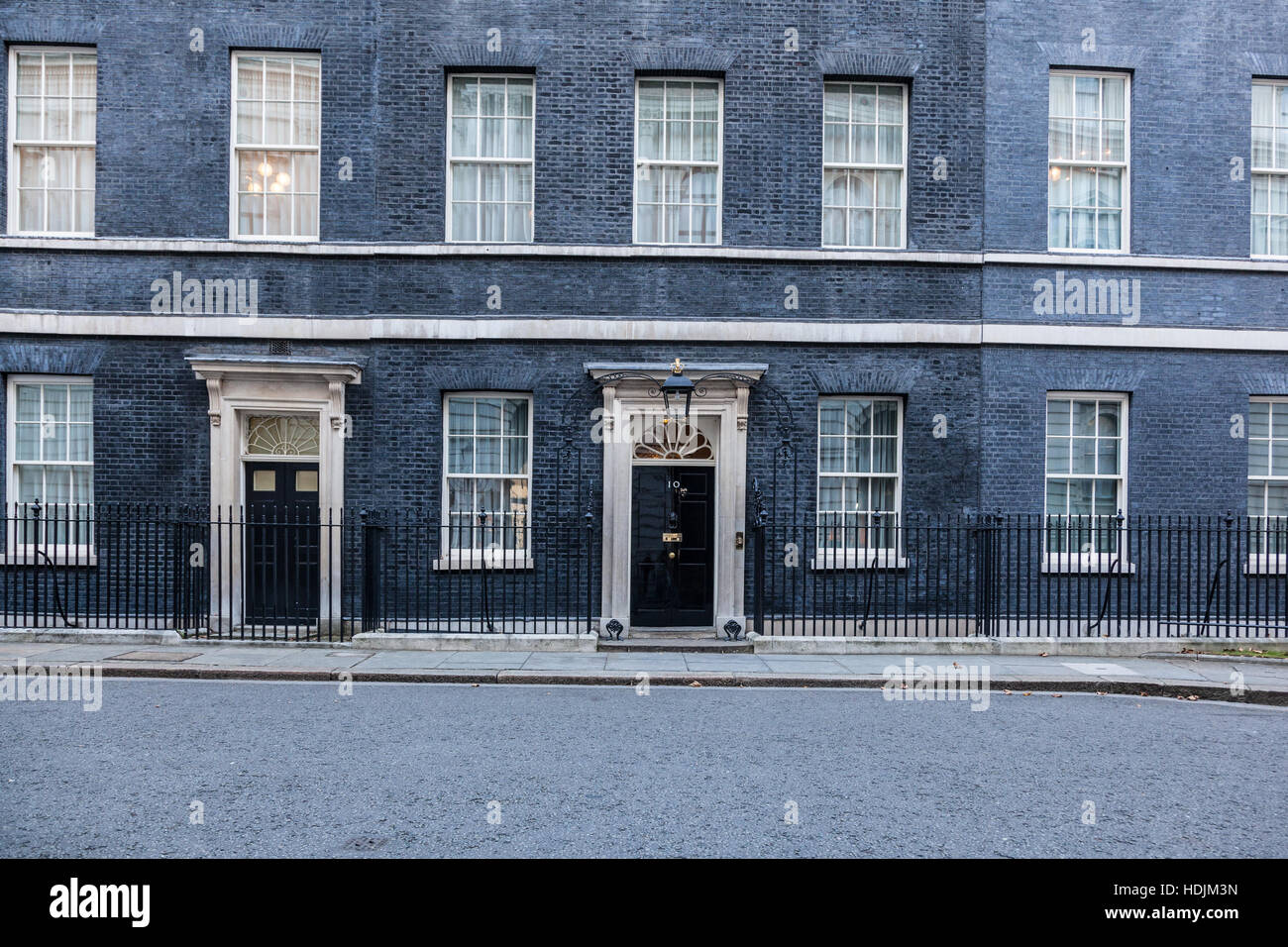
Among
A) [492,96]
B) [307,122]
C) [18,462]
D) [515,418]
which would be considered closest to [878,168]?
[492,96]

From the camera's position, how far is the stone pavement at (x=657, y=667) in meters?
9.75

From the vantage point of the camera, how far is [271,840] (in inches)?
190

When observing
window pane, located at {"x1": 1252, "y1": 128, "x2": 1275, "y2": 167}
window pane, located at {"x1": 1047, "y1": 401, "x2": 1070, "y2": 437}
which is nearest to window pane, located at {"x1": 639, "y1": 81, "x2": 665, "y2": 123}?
window pane, located at {"x1": 1047, "y1": 401, "x2": 1070, "y2": 437}

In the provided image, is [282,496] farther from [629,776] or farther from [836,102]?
[836,102]

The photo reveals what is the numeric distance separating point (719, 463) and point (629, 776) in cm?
738

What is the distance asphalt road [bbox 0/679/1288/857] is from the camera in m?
4.91

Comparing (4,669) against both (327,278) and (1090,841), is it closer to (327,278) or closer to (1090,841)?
(327,278)

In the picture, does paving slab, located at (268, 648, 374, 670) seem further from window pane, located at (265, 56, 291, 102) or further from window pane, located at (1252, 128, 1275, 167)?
window pane, located at (1252, 128, 1275, 167)

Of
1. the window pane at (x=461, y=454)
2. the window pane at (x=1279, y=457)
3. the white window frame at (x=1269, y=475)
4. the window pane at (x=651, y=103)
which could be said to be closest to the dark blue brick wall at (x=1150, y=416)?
the white window frame at (x=1269, y=475)

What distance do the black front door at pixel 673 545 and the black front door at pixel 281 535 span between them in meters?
4.68

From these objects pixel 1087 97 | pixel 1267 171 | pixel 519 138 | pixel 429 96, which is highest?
pixel 1087 97

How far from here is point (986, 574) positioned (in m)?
12.3

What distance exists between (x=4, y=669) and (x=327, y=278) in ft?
21.2

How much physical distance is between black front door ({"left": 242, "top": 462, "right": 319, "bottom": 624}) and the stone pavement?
1639 mm
